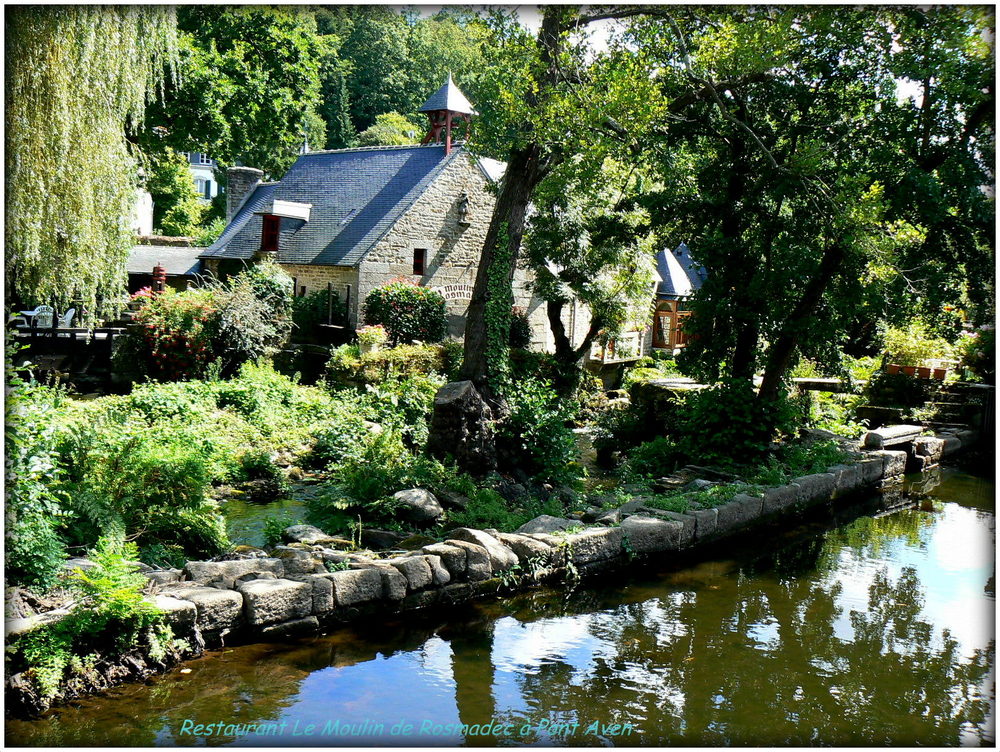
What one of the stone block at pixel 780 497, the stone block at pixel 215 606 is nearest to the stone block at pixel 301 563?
the stone block at pixel 215 606

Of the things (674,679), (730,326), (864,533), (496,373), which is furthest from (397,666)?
(730,326)

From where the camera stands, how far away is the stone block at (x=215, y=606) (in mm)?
5613

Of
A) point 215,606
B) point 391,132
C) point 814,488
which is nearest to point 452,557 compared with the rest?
point 215,606

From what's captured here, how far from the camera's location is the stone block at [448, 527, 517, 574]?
24.0 feet

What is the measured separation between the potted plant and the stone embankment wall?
30.5ft

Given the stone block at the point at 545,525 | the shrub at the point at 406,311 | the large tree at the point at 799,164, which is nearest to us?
the stone block at the point at 545,525

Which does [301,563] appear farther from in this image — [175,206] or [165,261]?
[175,206]

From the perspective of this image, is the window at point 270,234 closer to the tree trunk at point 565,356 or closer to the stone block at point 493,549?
the tree trunk at point 565,356

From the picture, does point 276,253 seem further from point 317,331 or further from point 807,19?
point 807,19

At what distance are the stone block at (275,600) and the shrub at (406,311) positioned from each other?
512 inches

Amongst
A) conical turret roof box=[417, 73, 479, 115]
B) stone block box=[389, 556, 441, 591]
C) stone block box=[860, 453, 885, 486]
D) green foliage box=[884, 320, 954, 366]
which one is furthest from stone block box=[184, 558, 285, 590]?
conical turret roof box=[417, 73, 479, 115]

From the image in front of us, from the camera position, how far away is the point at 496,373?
1089cm

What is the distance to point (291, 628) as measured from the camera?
6035mm

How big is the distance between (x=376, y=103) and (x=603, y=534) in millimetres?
44037
